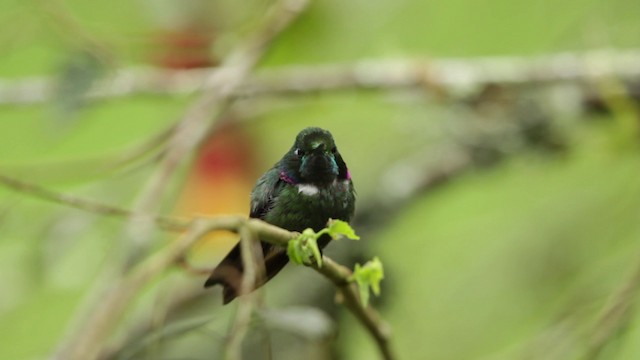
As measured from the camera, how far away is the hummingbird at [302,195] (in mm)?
660

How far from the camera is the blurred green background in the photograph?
162cm

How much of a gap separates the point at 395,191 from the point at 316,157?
137 cm

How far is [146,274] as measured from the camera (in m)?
0.73

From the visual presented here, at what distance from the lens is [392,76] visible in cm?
201

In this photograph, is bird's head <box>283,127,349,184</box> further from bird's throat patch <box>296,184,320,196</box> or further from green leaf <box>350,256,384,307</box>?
green leaf <box>350,256,384,307</box>

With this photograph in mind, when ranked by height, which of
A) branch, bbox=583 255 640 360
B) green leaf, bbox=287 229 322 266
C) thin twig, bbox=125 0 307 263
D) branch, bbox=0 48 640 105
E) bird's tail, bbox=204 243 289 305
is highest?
branch, bbox=0 48 640 105

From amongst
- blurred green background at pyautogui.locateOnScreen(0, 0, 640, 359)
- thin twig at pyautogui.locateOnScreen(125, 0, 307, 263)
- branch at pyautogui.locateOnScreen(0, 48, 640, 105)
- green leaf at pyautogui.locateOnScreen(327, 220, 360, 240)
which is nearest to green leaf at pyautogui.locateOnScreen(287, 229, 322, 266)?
green leaf at pyautogui.locateOnScreen(327, 220, 360, 240)

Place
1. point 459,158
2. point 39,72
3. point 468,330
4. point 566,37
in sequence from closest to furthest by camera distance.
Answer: point 468,330
point 459,158
point 566,37
point 39,72

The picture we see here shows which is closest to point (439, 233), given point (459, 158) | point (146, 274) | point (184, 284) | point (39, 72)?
point (459, 158)

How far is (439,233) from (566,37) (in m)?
0.52

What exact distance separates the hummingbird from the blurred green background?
673 mm

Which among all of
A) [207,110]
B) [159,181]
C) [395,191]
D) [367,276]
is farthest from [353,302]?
[395,191]

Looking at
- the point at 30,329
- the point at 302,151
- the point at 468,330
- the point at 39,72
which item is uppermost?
the point at 39,72

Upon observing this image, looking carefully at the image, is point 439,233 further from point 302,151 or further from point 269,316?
point 302,151
